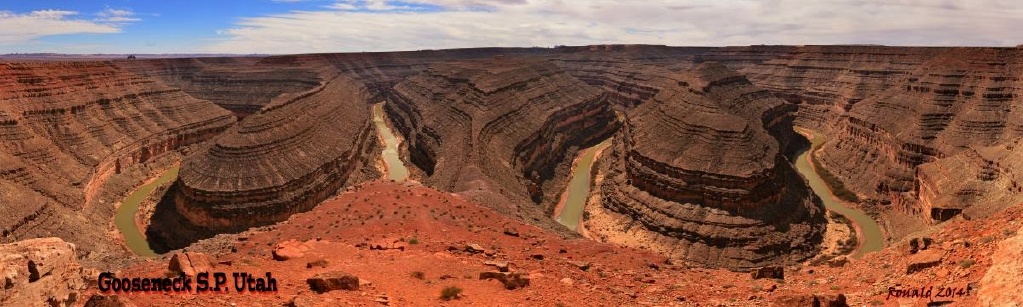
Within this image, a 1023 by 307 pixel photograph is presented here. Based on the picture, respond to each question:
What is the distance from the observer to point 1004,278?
41.7 feet

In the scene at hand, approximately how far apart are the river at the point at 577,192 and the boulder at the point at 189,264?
40.8 m

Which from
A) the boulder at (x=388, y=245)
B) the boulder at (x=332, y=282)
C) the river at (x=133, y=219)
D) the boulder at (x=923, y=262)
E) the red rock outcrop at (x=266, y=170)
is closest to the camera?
the boulder at (x=332, y=282)

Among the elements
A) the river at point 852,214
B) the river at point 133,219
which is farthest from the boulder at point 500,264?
the river at point 133,219

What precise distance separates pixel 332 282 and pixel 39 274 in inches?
249

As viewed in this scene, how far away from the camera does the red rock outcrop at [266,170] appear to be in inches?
1967

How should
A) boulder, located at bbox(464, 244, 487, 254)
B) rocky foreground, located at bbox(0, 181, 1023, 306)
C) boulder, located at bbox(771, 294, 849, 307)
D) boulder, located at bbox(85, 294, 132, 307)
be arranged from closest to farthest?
boulder, located at bbox(85, 294, 132, 307)
rocky foreground, located at bbox(0, 181, 1023, 306)
boulder, located at bbox(771, 294, 849, 307)
boulder, located at bbox(464, 244, 487, 254)

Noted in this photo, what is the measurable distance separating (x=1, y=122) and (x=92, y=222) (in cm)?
1923

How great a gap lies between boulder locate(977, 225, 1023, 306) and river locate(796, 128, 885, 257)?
114 feet

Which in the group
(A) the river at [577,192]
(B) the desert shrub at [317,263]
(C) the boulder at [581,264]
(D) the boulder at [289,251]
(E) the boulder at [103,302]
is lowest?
(A) the river at [577,192]

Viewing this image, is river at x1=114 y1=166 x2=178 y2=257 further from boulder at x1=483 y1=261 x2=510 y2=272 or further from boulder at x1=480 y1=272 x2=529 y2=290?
boulder at x1=480 y1=272 x2=529 y2=290

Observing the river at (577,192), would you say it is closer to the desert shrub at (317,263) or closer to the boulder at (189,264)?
the desert shrub at (317,263)

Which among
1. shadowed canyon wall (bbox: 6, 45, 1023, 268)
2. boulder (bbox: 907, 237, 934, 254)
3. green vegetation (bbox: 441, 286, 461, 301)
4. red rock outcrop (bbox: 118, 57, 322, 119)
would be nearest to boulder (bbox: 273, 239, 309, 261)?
green vegetation (bbox: 441, 286, 461, 301)

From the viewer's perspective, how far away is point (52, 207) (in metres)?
43.8

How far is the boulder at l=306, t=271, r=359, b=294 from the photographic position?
51.1ft
